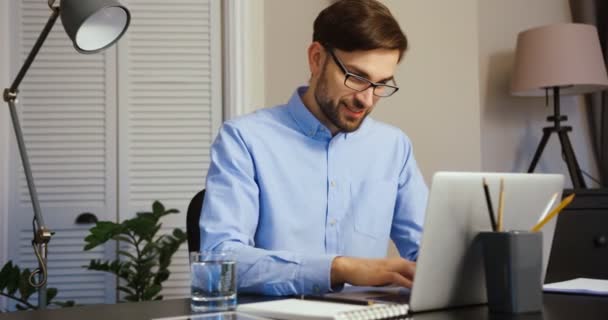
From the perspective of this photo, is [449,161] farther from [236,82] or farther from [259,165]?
[259,165]

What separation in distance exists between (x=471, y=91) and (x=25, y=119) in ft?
5.70

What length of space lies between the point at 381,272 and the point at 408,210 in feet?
1.94

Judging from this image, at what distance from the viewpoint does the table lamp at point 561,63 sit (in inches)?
111

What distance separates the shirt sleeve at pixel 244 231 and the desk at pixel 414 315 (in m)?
0.17

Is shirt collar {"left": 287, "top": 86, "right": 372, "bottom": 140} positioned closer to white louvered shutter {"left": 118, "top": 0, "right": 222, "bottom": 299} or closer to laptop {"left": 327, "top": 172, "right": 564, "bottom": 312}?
laptop {"left": 327, "top": 172, "right": 564, "bottom": 312}

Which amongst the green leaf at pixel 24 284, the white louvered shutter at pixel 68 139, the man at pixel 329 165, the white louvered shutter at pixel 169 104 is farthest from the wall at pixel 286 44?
the man at pixel 329 165

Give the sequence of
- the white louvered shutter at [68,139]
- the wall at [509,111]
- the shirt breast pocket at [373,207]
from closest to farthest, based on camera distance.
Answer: the shirt breast pocket at [373,207] < the white louvered shutter at [68,139] < the wall at [509,111]

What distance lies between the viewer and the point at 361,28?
5.19 feet

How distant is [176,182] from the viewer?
3043mm

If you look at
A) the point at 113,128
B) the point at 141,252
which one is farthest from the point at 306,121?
the point at 113,128

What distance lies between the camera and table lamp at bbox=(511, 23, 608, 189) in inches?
111

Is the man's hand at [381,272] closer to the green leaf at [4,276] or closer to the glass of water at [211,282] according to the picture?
the glass of water at [211,282]

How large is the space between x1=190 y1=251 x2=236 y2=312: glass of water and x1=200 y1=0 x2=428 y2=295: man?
357mm

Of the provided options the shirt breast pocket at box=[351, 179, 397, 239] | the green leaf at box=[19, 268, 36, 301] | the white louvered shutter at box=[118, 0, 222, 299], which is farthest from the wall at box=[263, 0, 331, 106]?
the shirt breast pocket at box=[351, 179, 397, 239]
